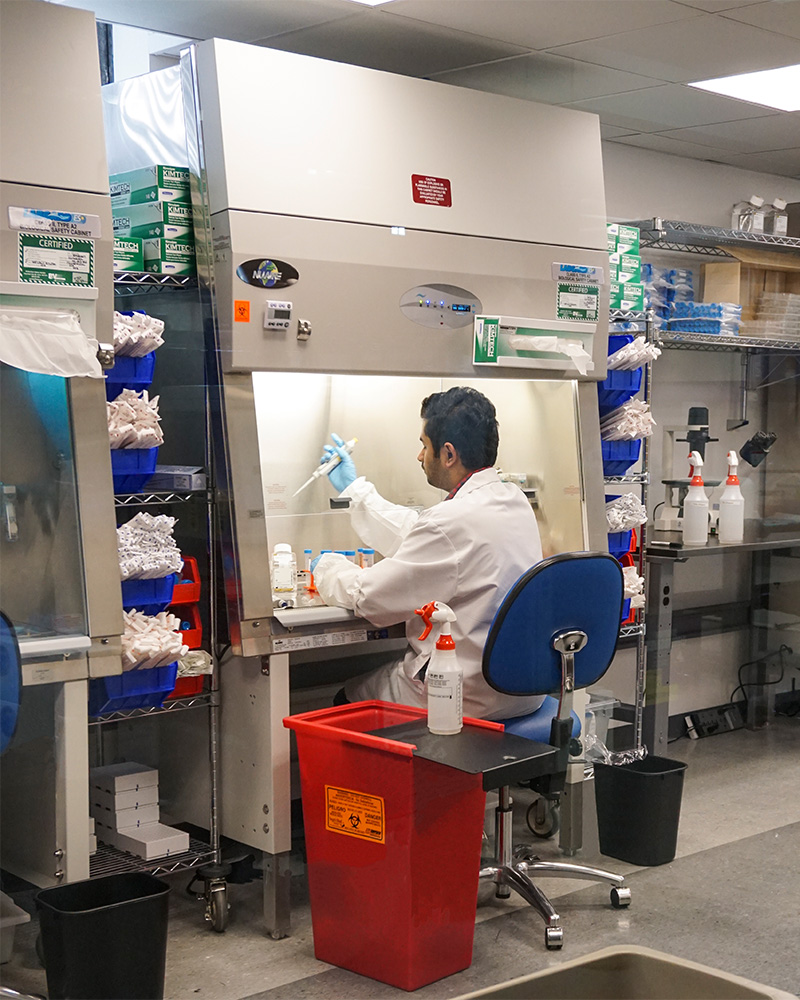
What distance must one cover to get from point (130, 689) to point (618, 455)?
1.85m

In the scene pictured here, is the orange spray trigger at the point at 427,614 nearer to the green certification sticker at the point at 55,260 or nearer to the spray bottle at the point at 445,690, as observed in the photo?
the spray bottle at the point at 445,690

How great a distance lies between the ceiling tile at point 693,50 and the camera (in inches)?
95.2

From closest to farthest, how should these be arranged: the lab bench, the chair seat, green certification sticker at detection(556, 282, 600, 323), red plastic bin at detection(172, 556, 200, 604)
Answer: red plastic bin at detection(172, 556, 200, 604)
the chair seat
green certification sticker at detection(556, 282, 600, 323)
the lab bench

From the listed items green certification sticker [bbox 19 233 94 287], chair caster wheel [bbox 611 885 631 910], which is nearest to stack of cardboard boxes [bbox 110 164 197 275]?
green certification sticker [bbox 19 233 94 287]

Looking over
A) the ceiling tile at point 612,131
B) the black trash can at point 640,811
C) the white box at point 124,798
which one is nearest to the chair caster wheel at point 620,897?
the black trash can at point 640,811

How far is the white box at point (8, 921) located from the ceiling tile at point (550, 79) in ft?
7.46

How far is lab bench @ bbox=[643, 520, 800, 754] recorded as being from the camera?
4.04m

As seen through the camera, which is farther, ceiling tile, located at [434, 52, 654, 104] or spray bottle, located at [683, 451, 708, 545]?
spray bottle, located at [683, 451, 708, 545]

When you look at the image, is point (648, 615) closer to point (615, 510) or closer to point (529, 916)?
point (615, 510)

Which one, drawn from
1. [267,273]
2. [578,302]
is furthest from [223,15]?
[578,302]

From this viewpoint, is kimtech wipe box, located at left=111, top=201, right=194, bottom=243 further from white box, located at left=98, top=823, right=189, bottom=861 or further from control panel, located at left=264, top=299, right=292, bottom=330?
white box, located at left=98, top=823, right=189, bottom=861

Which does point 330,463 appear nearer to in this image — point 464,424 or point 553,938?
point 464,424

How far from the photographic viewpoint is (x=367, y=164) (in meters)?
2.96

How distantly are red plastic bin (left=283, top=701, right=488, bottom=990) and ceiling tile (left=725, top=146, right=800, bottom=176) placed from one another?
1.69 m
